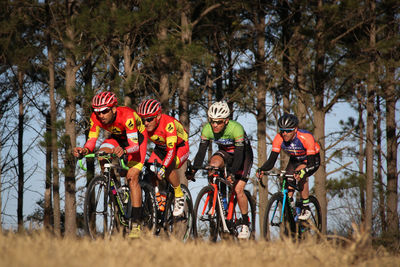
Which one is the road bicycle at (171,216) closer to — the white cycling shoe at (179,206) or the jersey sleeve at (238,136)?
the white cycling shoe at (179,206)

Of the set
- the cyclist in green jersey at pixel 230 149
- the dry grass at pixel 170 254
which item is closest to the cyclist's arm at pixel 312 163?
the cyclist in green jersey at pixel 230 149

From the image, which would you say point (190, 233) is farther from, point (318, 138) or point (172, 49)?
point (318, 138)

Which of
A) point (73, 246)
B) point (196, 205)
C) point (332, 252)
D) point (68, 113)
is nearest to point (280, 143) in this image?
point (196, 205)

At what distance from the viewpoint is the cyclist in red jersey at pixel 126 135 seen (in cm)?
768

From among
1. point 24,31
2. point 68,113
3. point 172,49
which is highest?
point 24,31

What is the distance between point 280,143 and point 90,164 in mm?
10837

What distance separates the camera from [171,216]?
8.85m

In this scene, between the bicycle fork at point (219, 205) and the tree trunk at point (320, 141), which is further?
the tree trunk at point (320, 141)

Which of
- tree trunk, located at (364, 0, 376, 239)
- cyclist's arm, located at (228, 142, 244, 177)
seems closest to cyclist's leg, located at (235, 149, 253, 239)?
cyclist's arm, located at (228, 142, 244, 177)

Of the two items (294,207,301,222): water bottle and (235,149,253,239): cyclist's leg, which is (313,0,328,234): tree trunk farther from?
(235,149,253,239): cyclist's leg

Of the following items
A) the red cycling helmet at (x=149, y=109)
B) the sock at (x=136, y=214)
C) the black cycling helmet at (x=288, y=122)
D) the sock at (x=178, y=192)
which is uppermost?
the red cycling helmet at (x=149, y=109)

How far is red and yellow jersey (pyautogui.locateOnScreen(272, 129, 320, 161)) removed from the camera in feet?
30.8

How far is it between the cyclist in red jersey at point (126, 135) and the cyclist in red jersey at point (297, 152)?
88.7 inches

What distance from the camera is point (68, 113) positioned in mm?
14594
